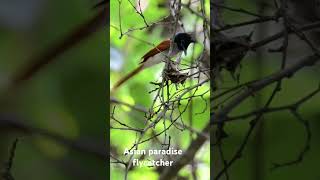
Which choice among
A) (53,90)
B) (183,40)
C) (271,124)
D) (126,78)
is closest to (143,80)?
(126,78)

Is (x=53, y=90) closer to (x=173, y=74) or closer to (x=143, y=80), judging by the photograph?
(x=143, y=80)

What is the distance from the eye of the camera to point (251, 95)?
235cm

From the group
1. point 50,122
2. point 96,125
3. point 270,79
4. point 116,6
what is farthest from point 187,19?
point 50,122

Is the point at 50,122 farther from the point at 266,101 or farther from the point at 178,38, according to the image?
the point at 266,101

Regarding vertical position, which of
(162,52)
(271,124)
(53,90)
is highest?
(162,52)

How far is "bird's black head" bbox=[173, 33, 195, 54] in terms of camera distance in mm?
2307

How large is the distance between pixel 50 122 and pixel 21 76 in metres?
0.24

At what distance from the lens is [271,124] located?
2355mm

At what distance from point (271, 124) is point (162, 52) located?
596 millimetres

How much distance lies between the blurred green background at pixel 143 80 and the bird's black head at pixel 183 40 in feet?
0.07

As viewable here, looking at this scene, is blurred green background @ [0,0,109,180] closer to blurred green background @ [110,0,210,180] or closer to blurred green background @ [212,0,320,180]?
blurred green background @ [110,0,210,180]

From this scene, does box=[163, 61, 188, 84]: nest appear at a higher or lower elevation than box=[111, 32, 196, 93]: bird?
lower

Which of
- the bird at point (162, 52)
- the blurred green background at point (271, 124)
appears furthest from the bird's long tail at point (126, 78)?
the blurred green background at point (271, 124)

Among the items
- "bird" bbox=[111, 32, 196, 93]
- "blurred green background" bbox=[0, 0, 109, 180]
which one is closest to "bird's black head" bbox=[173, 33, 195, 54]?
"bird" bbox=[111, 32, 196, 93]
